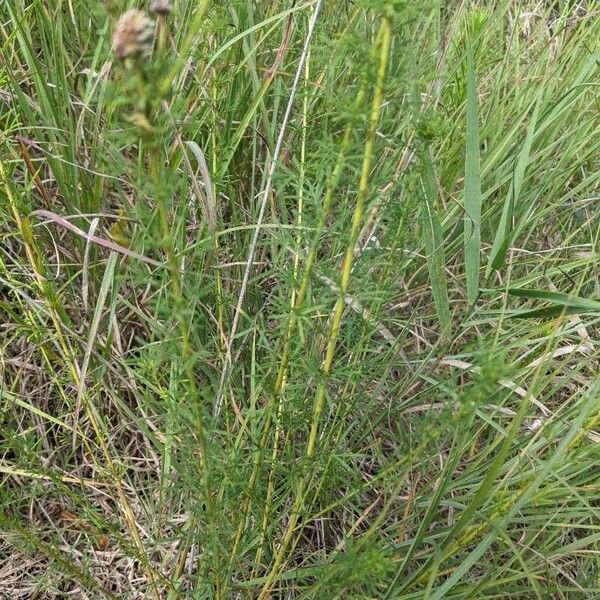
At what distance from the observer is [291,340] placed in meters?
0.90

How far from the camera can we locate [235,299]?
1337 millimetres

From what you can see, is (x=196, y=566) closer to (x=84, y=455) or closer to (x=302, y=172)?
(x=84, y=455)

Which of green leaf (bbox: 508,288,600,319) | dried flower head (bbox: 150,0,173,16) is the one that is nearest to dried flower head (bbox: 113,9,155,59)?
dried flower head (bbox: 150,0,173,16)

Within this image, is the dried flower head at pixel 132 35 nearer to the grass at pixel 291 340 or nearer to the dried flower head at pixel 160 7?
the dried flower head at pixel 160 7

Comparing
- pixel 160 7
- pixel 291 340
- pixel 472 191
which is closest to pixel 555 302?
pixel 472 191

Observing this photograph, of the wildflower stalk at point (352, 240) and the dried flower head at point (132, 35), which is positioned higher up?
the dried flower head at point (132, 35)

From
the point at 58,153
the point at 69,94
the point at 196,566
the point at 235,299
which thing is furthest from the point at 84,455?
the point at 69,94

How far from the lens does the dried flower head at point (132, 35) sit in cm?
54

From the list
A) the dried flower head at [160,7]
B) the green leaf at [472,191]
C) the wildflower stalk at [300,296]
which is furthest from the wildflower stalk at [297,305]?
the green leaf at [472,191]

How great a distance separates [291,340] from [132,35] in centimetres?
44

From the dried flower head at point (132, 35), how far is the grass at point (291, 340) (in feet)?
0.77

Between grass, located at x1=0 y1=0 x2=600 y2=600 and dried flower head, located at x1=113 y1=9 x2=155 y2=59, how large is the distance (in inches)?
9.3

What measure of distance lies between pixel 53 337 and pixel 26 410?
14.3 inches

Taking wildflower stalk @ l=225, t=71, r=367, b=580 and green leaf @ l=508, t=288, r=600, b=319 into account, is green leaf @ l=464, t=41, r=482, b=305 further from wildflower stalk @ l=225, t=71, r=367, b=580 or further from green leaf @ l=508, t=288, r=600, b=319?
wildflower stalk @ l=225, t=71, r=367, b=580
